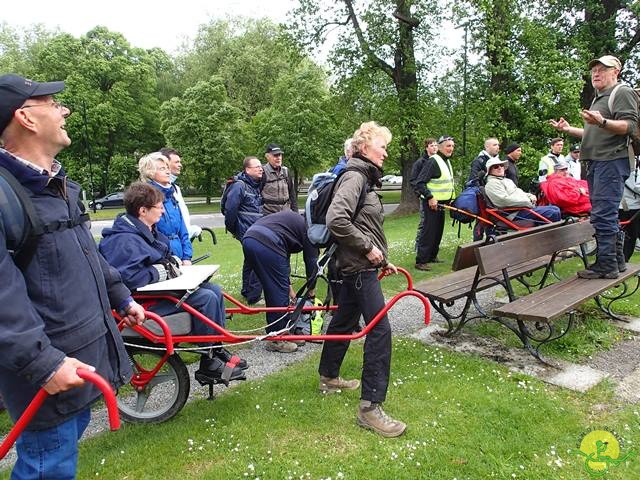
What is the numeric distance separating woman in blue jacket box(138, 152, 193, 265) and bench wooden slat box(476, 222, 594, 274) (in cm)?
297

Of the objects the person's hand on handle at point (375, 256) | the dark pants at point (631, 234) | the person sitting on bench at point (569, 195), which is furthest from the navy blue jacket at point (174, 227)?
the dark pants at point (631, 234)

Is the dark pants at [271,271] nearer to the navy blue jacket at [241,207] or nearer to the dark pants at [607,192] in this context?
the navy blue jacket at [241,207]

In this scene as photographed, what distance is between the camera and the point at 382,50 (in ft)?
64.1

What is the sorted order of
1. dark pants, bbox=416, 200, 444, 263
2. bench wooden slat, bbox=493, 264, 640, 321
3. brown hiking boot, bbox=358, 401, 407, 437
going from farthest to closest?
dark pants, bbox=416, 200, 444, 263 < bench wooden slat, bbox=493, 264, 640, 321 < brown hiking boot, bbox=358, 401, 407, 437

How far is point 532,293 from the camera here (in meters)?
4.95

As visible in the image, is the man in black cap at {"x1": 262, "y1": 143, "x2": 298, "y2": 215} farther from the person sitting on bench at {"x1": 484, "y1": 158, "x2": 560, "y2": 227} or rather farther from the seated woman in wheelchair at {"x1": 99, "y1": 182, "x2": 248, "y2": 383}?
the seated woman in wheelchair at {"x1": 99, "y1": 182, "x2": 248, "y2": 383}

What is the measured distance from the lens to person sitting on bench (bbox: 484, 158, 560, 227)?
7207 mm

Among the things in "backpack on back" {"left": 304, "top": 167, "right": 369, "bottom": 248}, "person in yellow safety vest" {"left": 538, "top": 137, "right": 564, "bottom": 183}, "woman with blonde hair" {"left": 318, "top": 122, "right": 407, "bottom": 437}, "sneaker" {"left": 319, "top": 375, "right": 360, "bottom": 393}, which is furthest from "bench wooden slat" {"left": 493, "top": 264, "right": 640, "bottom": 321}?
"person in yellow safety vest" {"left": 538, "top": 137, "right": 564, "bottom": 183}

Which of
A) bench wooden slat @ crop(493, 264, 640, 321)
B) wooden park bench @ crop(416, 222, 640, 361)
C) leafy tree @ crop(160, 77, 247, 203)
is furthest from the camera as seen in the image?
leafy tree @ crop(160, 77, 247, 203)

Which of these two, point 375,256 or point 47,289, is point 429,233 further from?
point 47,289

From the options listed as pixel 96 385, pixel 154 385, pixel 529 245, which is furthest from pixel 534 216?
pixel 96 385

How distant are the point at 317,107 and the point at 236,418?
27.8m

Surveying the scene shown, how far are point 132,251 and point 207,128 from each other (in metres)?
31.0

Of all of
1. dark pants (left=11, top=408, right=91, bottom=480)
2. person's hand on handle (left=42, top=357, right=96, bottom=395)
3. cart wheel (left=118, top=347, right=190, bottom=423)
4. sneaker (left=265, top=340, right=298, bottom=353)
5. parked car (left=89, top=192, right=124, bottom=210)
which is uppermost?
person's hand on handle (left=42, top=357, right=96, bottom=395)
